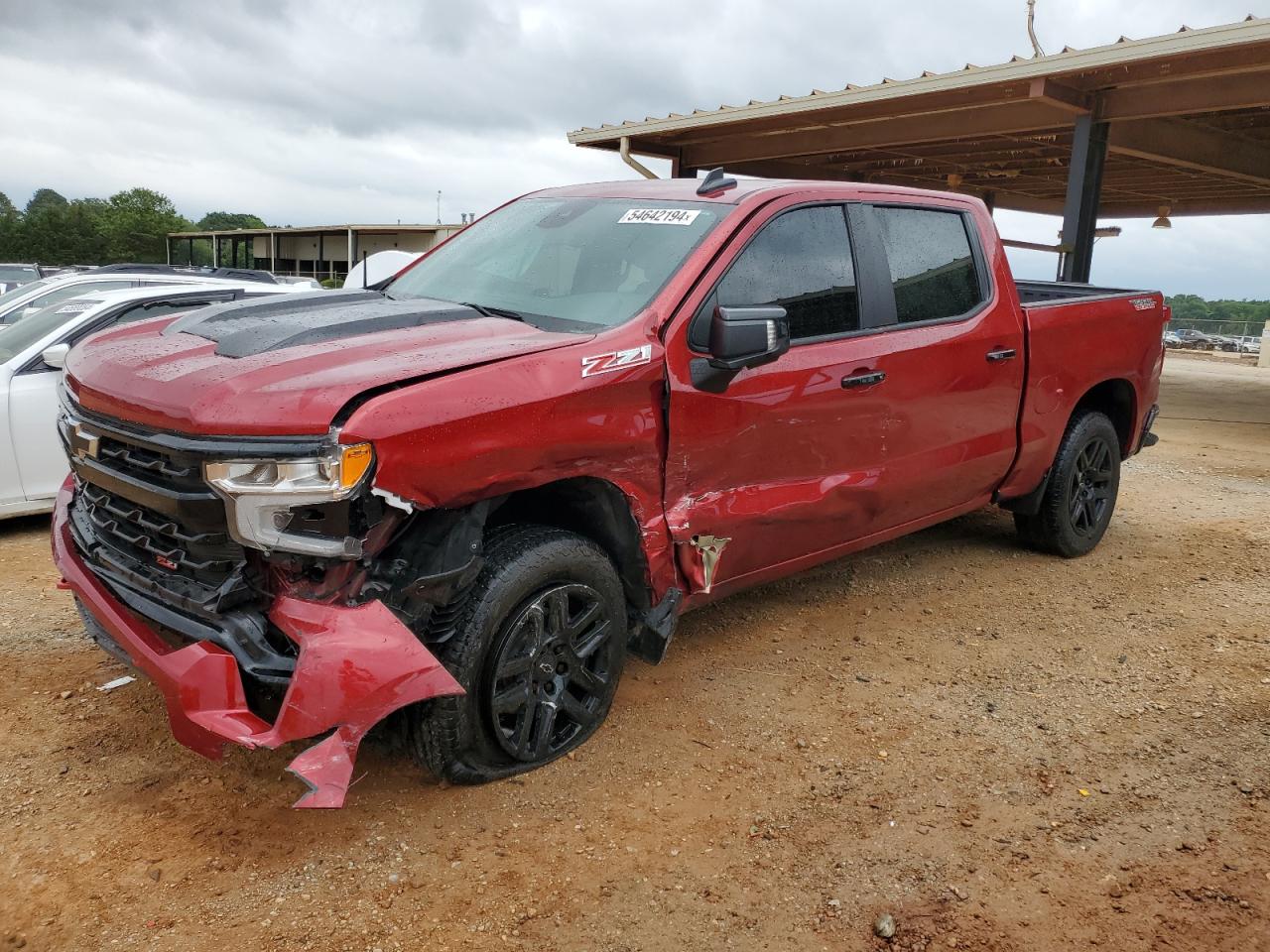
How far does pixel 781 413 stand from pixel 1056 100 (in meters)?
8.44

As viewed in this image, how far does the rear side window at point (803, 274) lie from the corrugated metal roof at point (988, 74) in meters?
6.47

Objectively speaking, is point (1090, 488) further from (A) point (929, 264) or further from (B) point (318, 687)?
(B) point (318, 687)

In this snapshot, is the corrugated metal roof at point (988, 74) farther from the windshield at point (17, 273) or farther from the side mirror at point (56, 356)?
the windshield at point (17, 273)

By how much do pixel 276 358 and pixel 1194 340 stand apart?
46.1 metres

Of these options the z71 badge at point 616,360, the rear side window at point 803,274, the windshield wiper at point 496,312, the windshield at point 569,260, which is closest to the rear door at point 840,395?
the rear side window at point 803,274

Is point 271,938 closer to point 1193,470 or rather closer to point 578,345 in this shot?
point 578,345

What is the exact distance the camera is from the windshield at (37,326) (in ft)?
19.6

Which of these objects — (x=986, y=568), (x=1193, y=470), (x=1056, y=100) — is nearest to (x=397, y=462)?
(x=986, y=568)

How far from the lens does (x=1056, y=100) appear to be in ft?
33.7

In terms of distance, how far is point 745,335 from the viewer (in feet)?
10.7

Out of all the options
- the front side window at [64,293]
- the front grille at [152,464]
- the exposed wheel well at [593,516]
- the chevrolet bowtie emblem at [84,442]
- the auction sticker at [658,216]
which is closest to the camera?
the front grille at [152,464]

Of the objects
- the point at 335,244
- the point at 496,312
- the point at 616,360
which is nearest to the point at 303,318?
the point at 496,312

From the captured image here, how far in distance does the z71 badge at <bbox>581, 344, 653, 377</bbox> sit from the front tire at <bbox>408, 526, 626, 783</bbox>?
21.0 inches

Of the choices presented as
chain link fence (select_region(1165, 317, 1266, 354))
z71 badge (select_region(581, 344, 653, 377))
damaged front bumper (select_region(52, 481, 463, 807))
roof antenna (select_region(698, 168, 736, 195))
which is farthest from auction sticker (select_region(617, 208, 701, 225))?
chain link fence (select_region(1165, 317, 1266, 354))
